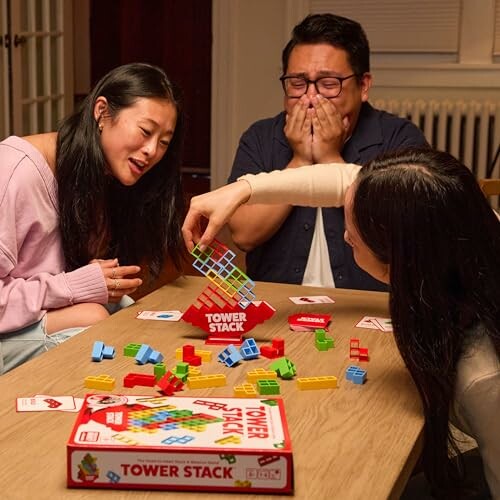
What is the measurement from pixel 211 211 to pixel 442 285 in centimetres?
63

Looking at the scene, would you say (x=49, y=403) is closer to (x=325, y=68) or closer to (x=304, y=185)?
(x=304, y=185)

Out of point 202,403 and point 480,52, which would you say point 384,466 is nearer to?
point 202,403

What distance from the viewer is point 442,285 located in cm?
124

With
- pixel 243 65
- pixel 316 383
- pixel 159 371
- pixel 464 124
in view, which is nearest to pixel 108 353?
pixel 159 371

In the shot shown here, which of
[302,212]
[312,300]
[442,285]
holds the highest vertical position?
[442,285]

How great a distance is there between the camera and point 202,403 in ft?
3.62

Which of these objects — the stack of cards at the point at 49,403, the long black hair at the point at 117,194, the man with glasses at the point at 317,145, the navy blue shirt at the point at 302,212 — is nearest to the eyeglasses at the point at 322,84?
the man with glasses at the point at 317,145

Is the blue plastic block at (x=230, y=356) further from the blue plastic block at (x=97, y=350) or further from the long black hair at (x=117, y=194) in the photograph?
the long black hair at (x=117, y=194)

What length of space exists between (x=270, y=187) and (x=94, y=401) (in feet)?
2.67

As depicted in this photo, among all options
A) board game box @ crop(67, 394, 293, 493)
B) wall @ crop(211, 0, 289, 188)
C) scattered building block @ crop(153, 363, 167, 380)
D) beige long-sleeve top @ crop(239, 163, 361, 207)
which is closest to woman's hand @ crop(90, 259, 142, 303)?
beige long-sleeve top @ crop(239, 163, 361, 207)

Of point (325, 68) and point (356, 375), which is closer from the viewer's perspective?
point (356, 375)

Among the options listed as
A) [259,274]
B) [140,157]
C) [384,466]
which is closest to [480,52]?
[259,274]

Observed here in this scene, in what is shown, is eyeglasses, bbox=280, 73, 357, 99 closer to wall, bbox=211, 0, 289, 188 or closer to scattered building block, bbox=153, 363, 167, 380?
scattered building block, bbox=153, 363, 167, 380

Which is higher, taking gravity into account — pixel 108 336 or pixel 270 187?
pixel 270 187
